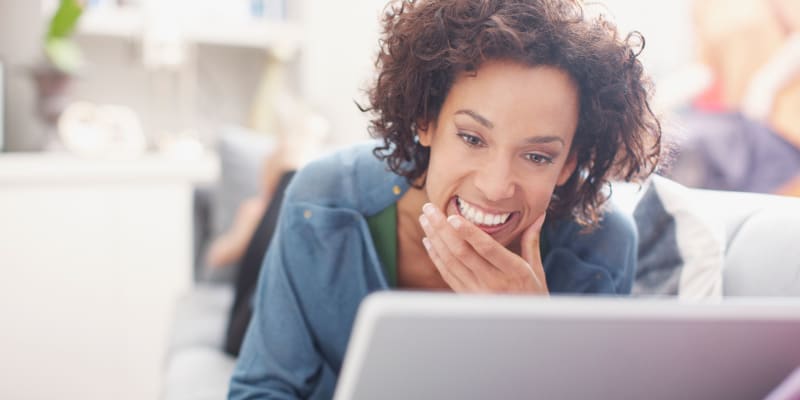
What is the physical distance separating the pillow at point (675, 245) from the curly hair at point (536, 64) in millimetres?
153

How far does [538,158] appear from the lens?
623 millimetres

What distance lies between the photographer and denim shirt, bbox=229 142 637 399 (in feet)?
2.44

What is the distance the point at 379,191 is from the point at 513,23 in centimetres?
24

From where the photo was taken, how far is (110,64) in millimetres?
2639

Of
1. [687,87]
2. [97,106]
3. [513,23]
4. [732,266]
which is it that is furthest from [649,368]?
[97,106]

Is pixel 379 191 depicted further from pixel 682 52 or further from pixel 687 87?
pixel 682 52

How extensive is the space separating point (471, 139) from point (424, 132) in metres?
0.07

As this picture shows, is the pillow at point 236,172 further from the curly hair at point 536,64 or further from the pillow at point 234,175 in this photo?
the curly hair at point 536,64

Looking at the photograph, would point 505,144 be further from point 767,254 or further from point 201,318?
point 201,318

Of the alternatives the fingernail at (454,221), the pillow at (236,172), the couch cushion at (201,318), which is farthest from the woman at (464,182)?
the pillow at (236,172)

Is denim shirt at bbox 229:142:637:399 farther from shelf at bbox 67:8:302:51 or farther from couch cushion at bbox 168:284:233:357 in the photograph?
shelf at bbox 67:8:302:51

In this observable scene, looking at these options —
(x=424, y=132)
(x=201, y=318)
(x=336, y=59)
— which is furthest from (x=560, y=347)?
(x=336, y=59)

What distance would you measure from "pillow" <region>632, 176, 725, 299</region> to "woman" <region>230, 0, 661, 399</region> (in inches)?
3.5

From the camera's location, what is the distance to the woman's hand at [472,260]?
24.4 inches
